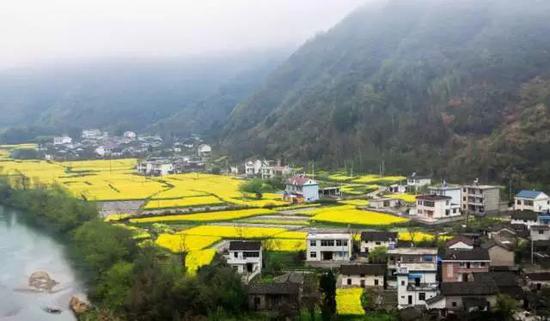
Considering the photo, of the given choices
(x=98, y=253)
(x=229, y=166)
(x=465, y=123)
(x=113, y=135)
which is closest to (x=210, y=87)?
(x=113, y=135)

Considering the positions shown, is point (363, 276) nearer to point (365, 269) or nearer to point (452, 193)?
point (365, 269)

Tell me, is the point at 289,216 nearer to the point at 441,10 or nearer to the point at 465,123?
the point at 465,123

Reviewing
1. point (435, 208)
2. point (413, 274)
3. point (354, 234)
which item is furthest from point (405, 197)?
point (413, 274)

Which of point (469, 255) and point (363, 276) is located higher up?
point (469, 255)

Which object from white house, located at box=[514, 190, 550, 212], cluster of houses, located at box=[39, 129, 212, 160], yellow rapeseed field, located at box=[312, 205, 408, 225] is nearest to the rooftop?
yellow rapeseed field, located at box=[312, 205, 408, 225]

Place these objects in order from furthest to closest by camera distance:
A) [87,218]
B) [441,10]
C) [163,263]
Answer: [441,10] → [87,218] → [163,263]

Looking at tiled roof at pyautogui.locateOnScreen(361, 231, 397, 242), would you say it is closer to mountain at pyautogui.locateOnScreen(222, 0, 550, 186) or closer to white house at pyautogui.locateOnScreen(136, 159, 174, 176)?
mountain at pyautogui.locateOnScreen(222, 0, 550, 186)
